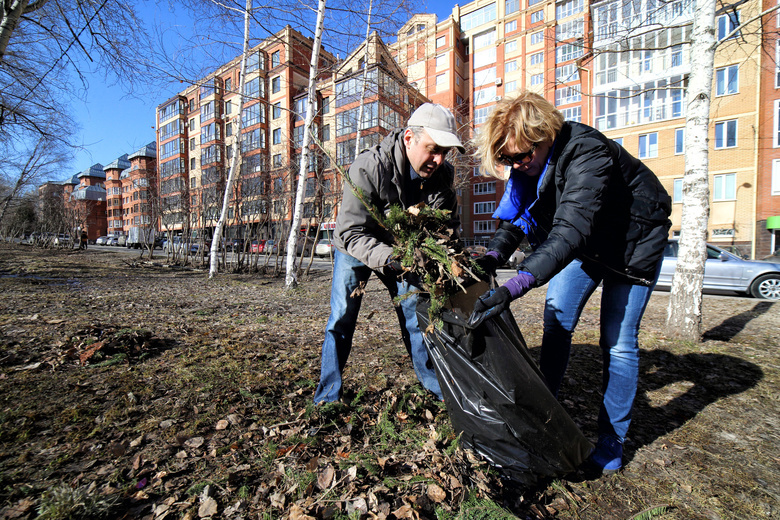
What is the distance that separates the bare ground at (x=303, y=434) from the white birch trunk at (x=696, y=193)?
0.39m

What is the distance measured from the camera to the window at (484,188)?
3816 cm

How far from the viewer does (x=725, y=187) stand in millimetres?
21703

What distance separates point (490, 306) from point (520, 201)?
89 centimetres

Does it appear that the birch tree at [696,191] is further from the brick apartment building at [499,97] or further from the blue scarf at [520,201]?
the blue scarf at [520,201]

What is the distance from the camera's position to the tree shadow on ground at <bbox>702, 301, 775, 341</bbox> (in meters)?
4.39

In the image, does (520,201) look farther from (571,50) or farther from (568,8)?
(568,8)

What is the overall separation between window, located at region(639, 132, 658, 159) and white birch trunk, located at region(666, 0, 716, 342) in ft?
77.8

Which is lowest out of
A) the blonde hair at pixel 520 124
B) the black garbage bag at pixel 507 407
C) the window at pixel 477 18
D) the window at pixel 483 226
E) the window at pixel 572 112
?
the black garbage bag at pixel 507 407

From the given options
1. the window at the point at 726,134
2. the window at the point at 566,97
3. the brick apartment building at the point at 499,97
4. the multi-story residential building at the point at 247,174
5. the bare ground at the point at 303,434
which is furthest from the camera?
the window at the point at 566,97

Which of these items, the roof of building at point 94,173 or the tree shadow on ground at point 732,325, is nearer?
the tree shadow on ground at point 732,325

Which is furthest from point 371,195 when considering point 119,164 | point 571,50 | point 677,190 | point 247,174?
point 119,164

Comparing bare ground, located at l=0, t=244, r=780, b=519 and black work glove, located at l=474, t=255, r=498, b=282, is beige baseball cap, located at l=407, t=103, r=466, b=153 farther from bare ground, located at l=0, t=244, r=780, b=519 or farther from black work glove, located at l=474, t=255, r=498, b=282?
bare ground, located at l=0, t=244, r=780, b=519

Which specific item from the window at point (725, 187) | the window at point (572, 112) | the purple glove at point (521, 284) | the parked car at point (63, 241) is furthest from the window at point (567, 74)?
the parked car at point (63, 241)

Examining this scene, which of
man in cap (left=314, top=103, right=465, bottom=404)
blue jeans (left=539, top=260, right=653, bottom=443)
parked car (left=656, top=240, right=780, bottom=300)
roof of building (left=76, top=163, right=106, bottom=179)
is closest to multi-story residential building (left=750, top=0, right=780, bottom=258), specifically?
parked car (left=656, top=240, right=780, bottom=300)
